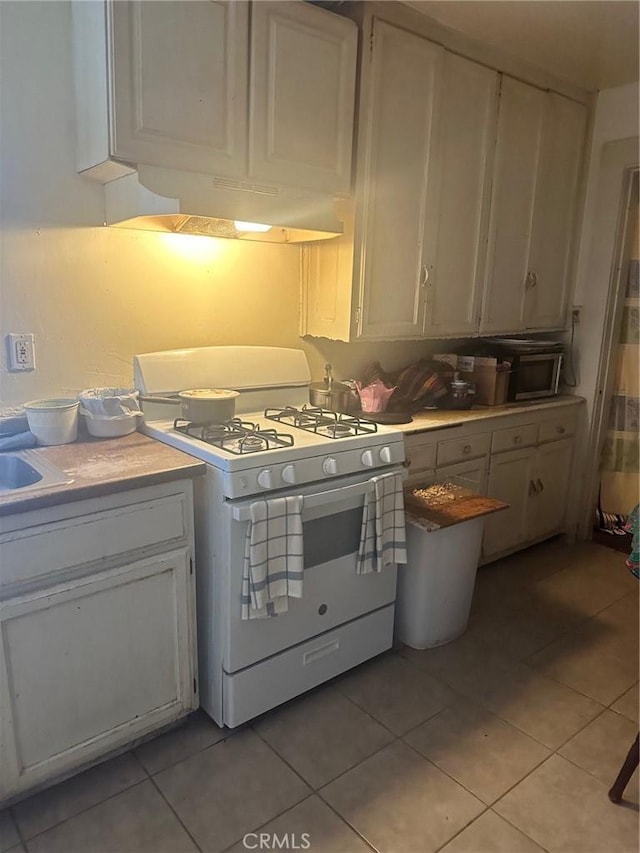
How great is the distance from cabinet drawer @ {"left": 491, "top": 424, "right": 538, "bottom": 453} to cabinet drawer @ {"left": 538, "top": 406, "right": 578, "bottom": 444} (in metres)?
0.07

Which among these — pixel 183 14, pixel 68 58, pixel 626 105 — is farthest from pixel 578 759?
pixel 626 105

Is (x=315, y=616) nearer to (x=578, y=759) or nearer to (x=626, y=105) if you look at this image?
(x=578, y=759)

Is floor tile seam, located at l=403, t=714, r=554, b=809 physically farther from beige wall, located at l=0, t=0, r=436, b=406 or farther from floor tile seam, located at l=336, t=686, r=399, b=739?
beige wall, located at l=0, t=0, r=436, b=406

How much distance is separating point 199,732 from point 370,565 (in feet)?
2.50

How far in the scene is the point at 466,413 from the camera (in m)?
2.76

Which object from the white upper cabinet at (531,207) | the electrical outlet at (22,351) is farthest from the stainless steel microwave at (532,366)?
the electrical outlet at (22,351)

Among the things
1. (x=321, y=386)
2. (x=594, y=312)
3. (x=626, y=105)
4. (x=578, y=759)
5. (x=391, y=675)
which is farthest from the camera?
(x=594, y=312)

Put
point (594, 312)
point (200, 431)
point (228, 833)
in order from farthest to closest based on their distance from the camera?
point (594, 312), point (200, 431), point (228, 833)

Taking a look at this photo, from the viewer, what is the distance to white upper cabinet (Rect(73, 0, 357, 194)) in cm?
169

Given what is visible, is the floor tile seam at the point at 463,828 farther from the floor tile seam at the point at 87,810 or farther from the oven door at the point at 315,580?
the floor tile seam at the point at 87,810

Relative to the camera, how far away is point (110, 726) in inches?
65.8

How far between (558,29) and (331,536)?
2.22m

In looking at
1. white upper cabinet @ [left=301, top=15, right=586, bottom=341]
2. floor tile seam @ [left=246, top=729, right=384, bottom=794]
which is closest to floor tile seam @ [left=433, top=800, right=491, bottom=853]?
floor tile seam @ [left=246, top=729, right=384, bottom=794]

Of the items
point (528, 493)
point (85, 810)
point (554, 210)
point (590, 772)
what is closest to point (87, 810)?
point (85, 810)
